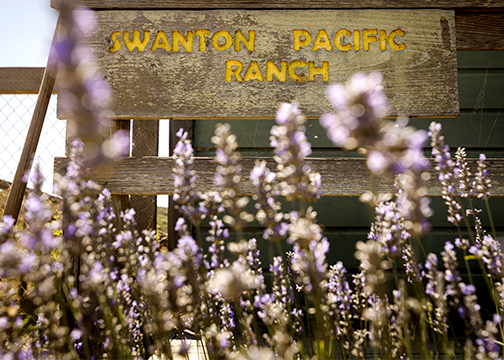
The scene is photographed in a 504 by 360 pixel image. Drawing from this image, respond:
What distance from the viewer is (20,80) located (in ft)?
10.4

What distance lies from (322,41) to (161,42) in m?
1.14

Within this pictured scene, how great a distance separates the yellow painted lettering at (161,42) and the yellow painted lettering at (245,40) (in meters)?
0.48

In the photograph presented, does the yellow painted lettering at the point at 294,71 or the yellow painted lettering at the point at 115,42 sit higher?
the yellow painted lettering at the point at 115,42

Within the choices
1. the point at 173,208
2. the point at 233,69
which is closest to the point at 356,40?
the point at 233,69

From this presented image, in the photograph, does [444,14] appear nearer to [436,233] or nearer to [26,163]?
[436,233]

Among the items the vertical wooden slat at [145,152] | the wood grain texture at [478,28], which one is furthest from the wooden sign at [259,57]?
the vertical wooden slat at [145,152]

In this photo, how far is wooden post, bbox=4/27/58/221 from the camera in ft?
7.36

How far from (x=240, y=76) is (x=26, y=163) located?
1570 mm

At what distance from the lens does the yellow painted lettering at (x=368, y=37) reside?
2414 mm

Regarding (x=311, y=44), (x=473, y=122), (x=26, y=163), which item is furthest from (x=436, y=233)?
(x=26, y=163)

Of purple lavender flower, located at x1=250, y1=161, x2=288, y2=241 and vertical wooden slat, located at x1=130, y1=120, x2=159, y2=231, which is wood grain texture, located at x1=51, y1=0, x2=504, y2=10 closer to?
vertical wooden slat, located at x1=130, y1=120, x2=159, y2=231

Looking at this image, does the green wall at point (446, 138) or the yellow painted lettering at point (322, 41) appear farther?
the green wall at point (446, 138)

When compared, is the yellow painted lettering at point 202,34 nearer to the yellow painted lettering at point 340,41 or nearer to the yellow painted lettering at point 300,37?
the yellow painted lettering at point 300,37

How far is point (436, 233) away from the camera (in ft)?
12.5
